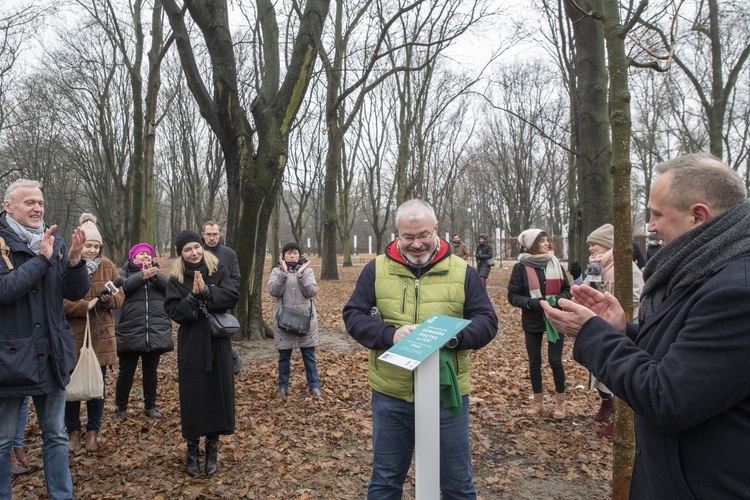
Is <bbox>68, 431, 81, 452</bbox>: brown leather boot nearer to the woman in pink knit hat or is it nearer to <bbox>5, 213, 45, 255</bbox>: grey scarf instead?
the woman in pink knit hat

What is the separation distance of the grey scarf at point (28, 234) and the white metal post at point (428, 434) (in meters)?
2.57

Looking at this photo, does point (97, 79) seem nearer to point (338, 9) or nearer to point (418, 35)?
point (338, 9)

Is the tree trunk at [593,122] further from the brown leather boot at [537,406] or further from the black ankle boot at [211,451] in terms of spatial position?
the black ankle boot at [211,451]

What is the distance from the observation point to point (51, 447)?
11.0ft

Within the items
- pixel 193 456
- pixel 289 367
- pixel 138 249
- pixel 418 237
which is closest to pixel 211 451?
pixel 193 456

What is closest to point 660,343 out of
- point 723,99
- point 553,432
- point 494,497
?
point 494,497

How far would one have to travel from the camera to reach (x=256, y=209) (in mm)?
8180

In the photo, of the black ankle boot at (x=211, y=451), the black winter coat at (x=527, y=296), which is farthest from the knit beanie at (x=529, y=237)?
the black ankle boot at (x=211, y=451)

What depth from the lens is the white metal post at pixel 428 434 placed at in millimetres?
2502

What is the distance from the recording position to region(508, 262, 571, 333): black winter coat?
5.43 metres

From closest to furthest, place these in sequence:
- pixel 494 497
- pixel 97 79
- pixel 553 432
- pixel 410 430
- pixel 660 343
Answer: pixel 660 343
pixel 410 430
pixel 494 497
pixel 553 432
pixel 97 79

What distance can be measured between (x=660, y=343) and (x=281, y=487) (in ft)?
10.9

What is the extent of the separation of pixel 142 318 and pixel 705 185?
522cm

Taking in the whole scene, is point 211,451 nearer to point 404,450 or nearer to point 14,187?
point 404,450
